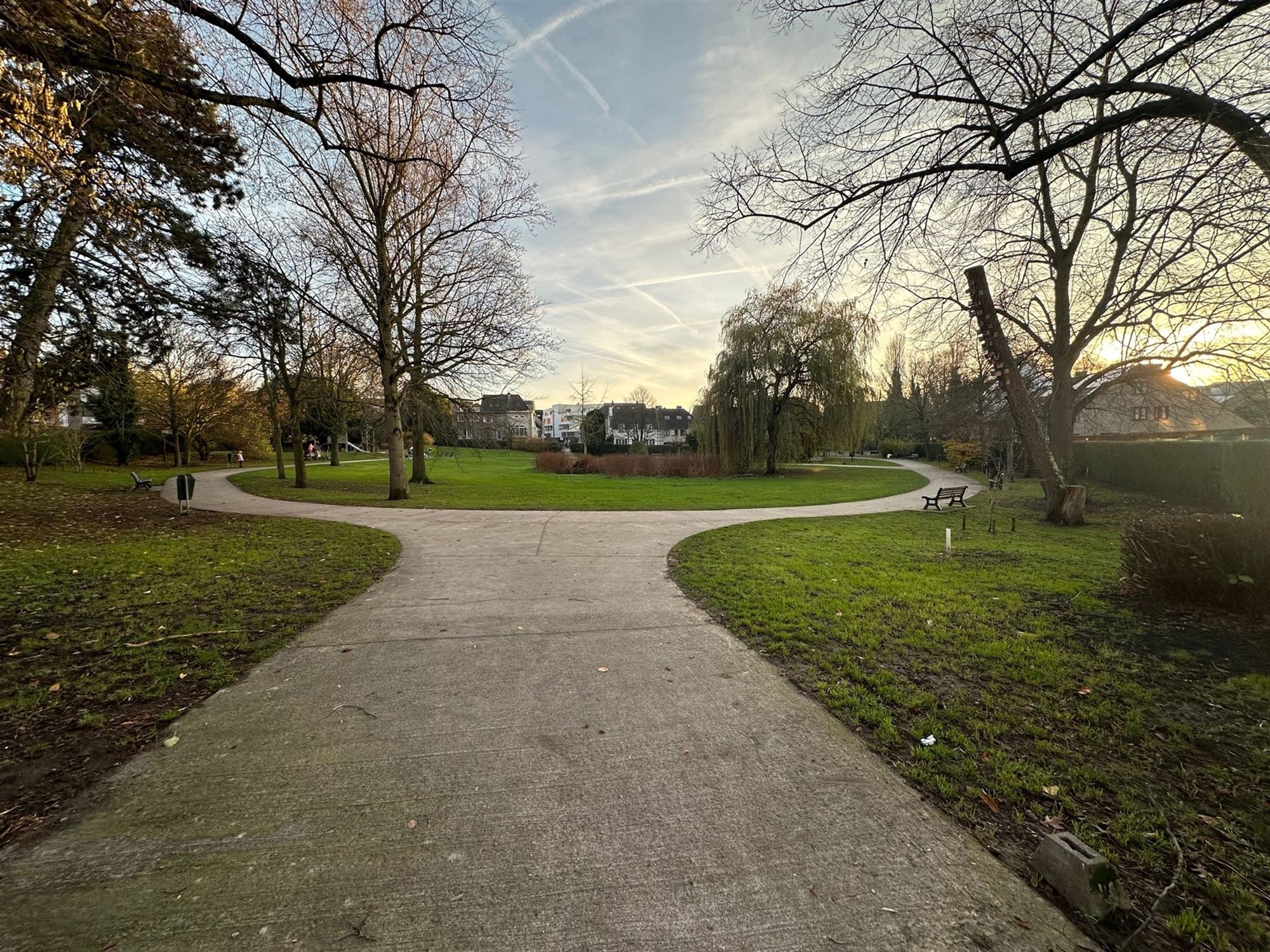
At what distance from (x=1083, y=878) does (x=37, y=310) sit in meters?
9.59

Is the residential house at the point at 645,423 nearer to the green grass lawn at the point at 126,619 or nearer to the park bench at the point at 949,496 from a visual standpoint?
the park bench at the point at 949,496

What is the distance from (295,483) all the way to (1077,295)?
82.2 feet

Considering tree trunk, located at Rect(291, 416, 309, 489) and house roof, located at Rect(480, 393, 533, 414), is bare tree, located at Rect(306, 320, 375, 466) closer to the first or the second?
tree trunk, located at Rect(291, 416, 309, 489)

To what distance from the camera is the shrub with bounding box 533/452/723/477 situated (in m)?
27.4

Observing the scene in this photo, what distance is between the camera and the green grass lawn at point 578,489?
14.9 metres

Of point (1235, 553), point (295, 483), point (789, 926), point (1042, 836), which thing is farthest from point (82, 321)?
point (295, 483)

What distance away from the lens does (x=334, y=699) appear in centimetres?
326

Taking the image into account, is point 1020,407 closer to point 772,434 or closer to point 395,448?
point 772,434

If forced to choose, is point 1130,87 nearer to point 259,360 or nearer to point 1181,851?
point 1181,851

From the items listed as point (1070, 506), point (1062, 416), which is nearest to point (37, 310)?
point (1070, 506)

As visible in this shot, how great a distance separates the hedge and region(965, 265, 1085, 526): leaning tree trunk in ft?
8.76

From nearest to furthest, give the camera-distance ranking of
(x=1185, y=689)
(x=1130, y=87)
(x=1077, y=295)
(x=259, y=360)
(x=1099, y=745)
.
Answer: (x=1099, y=745), (x=1185, y=689), (x=1130, y=87), (x=1077, y=295), (x=259, y=360)

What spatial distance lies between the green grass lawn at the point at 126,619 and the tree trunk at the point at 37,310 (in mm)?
2313

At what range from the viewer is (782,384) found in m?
26.7
